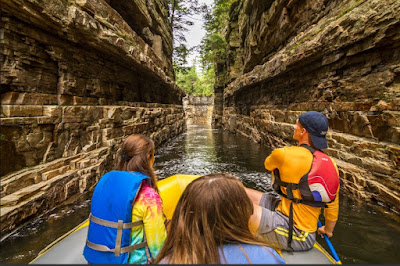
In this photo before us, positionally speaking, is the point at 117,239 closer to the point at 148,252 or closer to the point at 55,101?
the point at 148,252

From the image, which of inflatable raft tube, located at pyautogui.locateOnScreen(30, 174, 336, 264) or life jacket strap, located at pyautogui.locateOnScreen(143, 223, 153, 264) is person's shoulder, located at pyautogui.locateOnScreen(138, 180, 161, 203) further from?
inflatable raft tube, located at pyautogui.locateOnScreen(30, 174, 336, 264)

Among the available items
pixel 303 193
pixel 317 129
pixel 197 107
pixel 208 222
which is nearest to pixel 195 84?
pixel 197 107

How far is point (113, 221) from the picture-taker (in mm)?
1416

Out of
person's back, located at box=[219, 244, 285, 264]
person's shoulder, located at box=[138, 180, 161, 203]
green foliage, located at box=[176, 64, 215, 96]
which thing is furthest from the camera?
green foliage, located at box=[176, 64, 215, 96]

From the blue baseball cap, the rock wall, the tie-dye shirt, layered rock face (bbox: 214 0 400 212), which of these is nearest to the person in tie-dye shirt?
the tie-dye shirt

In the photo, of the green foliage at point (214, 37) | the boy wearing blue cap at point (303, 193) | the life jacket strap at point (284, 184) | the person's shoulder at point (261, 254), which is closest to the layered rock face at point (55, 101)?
the person's shoulder at point (261, 254)

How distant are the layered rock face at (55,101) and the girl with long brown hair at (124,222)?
2184 millimetres

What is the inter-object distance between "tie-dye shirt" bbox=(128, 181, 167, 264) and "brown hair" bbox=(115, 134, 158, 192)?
0.31 metres

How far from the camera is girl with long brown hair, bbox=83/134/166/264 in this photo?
4.58 ft

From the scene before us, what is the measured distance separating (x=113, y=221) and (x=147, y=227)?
0.26 metres

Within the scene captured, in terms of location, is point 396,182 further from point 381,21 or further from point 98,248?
point 98,248

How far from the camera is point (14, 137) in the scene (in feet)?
10.2

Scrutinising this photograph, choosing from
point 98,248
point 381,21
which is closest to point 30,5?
point 98,248

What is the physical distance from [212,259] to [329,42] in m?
6.03
